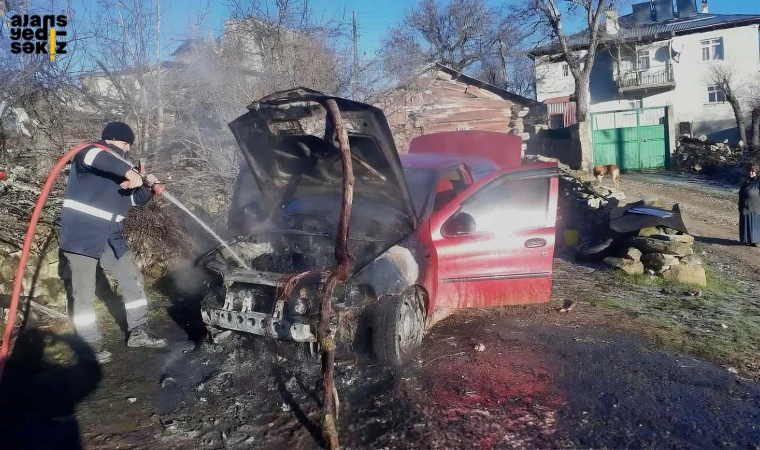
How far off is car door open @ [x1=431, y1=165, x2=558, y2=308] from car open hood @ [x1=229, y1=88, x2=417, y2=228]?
0.47 metres

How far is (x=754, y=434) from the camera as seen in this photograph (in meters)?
3.17

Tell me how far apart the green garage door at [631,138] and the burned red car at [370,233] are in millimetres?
20849

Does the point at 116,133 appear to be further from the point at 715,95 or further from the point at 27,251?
the point at 715,95

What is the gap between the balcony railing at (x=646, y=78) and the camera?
33.7m

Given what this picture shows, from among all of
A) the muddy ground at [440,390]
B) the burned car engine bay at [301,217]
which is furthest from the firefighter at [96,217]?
the burned car engine bay at [301,217]

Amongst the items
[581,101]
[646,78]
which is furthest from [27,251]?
[646,78]

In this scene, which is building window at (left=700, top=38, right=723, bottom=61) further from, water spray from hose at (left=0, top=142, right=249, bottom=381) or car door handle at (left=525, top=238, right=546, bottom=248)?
water spray from hose at (left=0, top=142, right=249, bottom=381)

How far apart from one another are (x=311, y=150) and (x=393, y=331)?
1.70 metres

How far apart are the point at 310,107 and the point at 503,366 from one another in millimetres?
2438

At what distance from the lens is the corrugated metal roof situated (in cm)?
3216

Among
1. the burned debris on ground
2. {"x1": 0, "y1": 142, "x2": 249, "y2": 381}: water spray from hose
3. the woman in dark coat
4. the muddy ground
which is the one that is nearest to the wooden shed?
the woman in dark coat

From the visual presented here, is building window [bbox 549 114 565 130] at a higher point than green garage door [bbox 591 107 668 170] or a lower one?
higher

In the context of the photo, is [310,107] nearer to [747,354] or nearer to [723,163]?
[747,354]

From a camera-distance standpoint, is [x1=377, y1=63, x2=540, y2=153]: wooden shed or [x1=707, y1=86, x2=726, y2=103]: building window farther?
[x1=707, y1=86, x2=726, y2=103]: building window
